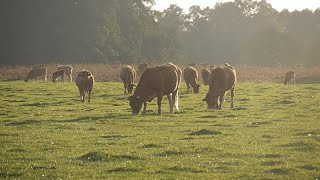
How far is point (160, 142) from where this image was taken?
16.8 metres

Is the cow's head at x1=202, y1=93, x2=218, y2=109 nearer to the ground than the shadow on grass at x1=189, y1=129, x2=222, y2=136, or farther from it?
farther from it

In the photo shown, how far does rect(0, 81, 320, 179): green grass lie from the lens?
12.8 metres

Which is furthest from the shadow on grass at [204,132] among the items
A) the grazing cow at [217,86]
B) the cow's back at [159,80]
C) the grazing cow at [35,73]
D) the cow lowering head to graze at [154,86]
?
the grazing cow at [35,73]

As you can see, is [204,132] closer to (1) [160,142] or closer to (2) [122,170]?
(1) [160,142]

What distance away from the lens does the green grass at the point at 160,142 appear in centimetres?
1276

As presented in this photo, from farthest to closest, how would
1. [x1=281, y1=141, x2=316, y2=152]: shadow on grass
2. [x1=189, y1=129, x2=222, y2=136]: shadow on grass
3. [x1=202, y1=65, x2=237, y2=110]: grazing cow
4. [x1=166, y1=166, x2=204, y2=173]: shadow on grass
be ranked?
[x1=202, y1=65, x2=237, y2=110]: grazing cow < [x1=189, y1=129, x2=222, y2=136]: shadow on grass < [x1=281, y1=141, x2=316, y2=152]: shadow on grass < [x1=166, y1=166, x2=204, y2=173]: shadow on grass

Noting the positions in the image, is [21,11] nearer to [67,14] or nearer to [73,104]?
[67,14]

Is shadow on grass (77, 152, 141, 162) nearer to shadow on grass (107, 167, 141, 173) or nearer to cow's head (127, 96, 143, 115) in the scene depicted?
shadow on grass (107, 167, 141, 173)

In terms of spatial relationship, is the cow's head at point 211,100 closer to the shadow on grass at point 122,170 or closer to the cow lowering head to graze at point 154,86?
the cow lowering head to graze at point 154,86

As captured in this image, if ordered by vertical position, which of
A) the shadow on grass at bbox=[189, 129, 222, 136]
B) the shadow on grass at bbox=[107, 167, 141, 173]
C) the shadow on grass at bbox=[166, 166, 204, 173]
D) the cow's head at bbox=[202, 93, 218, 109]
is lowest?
the shadow on grass at bbox=[107, 167, 141, 173]

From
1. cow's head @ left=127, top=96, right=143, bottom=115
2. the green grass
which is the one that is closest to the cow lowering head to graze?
cow's head @ left=127, top=96, right=143, bottom=115

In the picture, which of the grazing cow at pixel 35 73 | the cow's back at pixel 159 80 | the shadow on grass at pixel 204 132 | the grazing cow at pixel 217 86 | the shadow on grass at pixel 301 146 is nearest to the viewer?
the shadow on grass at pixel 301 146

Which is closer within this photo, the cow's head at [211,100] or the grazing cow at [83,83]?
the cow's head at [211,100]

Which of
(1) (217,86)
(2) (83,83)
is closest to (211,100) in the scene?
(1) (217,86)
